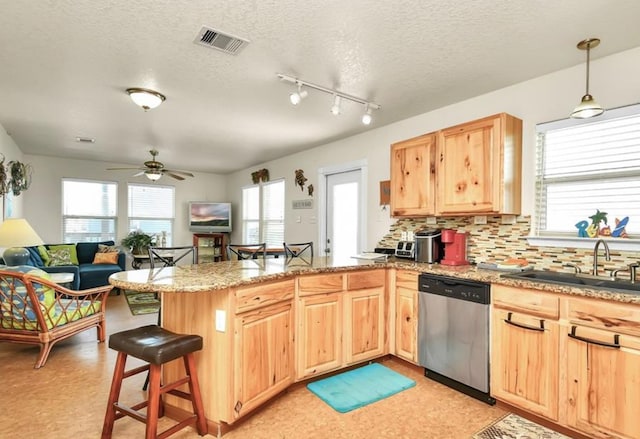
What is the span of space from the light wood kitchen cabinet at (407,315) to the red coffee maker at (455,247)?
387 mm

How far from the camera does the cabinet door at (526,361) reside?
2.15 meters

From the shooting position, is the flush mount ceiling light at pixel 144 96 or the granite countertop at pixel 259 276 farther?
the flush mount ceiling light at pixel 144 96

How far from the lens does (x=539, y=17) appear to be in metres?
2.01

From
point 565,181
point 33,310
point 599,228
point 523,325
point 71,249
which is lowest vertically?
point 33,310

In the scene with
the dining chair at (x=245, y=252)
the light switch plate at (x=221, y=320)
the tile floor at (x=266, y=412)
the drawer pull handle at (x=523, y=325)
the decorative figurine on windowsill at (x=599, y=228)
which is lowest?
the tile floor at (x=266, y=412)

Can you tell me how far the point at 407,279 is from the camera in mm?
3057

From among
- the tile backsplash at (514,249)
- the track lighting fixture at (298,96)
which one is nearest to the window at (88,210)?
the track lighting fixture at (298,96)

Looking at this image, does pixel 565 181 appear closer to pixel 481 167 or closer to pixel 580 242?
pixel 580 242

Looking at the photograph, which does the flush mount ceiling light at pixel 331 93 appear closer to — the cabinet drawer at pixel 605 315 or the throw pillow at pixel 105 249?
the cabinet drawer at pixel 605 315

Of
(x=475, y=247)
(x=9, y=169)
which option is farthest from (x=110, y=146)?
(x=475, y=247)

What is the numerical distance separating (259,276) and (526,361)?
1.81m

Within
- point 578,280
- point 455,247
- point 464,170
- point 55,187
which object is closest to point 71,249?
point 55,187

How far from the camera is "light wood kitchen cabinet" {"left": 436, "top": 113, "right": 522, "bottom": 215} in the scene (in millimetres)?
2752

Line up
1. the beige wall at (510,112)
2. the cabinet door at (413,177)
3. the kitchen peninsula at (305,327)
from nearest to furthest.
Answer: the kitchen peninsula at (305,327)
the beige wall at (510,112)
the cabinet door at (413,177)
